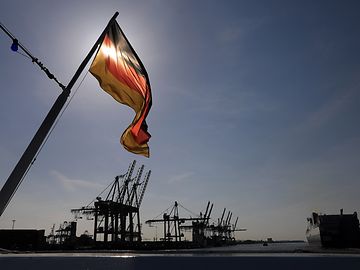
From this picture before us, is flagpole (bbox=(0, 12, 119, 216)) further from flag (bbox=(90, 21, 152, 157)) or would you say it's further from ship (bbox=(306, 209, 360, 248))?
ship (bbox=(306, 209, 360, 248))

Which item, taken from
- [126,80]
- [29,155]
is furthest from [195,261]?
[126,80]

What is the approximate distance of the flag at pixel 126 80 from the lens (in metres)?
7.88

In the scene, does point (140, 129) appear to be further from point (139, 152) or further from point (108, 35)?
point (108, 35)

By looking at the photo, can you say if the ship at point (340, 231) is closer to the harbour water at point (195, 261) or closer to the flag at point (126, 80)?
the flag at point (126, 80)

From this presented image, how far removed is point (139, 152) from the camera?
314 inches

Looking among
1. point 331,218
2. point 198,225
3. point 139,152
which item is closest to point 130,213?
point 198,225

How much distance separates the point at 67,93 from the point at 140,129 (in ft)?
6.37

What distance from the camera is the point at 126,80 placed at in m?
8.15

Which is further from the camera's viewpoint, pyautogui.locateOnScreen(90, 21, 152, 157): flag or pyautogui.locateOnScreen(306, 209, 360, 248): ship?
pyautogui.locateOnScreen(306, 209, 360, 248): ship

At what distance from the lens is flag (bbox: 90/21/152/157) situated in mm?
7883

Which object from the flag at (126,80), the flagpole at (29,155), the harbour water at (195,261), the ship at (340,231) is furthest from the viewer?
the ship at (340,231)

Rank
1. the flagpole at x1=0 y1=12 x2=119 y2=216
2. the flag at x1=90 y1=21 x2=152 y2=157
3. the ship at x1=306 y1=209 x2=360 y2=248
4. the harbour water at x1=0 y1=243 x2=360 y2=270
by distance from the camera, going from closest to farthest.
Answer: the harbour water at x1=0 y1=243 x2=360 y2=270 < the flagpole at x1=0 y1=12 x2=119 y2=216 < the flag at x1=90 y1=21 x2=152 y2=157 < the ship at x1=306 y1=209 x2=360 y2=248

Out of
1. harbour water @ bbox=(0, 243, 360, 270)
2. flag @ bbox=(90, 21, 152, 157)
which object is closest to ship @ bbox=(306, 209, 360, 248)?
flag @ bbox=(90, 21, 152, 157)

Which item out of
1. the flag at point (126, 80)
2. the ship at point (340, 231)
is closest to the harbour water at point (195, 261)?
the flag at point (126, 80)
